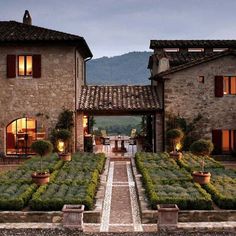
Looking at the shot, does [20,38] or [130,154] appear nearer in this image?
[20,38]

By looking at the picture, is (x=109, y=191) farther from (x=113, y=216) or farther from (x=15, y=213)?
(x=15, y=213)

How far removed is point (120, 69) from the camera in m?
147

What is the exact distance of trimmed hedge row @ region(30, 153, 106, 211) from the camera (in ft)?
38.0

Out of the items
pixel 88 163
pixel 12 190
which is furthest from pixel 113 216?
pixel 88 163

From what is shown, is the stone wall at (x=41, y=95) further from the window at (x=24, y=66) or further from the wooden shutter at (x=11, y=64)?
the wooden shutter at (x=11, y=64)

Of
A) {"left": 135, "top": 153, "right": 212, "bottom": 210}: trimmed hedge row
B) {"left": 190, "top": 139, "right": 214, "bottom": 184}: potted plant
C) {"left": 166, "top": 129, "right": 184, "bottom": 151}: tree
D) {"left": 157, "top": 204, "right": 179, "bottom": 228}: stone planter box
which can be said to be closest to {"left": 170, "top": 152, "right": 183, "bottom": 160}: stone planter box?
{"left": 135, "top": 153, "right": 212, "bottom": 210}: trimmed hedge row

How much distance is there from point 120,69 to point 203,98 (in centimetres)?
12508

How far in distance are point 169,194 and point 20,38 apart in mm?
14077

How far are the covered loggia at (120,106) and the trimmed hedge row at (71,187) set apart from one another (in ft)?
14.2

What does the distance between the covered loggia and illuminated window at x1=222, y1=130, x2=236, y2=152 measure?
3697mm

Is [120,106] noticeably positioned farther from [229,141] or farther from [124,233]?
[124,233]

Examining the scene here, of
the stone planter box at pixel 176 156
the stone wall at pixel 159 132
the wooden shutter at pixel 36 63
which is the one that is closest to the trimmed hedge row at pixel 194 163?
the stone planter box at pixel 176 156

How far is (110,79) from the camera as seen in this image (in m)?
138

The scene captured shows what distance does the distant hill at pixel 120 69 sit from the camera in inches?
5394
